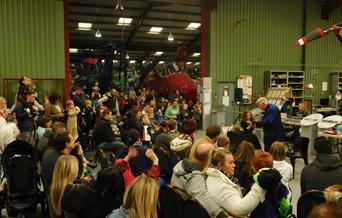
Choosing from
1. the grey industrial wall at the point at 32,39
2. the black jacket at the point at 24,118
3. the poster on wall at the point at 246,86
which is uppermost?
the grey industrial wall at the point at 32,39

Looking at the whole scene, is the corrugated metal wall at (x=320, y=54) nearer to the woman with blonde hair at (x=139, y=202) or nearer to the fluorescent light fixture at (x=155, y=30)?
the fluorescent light fixture at (x=155, y=30)

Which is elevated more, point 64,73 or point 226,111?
point 64,73

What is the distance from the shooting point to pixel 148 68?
659 inches

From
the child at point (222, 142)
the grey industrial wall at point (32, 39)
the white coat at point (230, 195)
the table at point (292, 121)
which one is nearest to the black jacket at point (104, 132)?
the child at point (222, 142)

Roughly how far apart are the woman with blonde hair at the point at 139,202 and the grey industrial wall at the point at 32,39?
834 centimetres

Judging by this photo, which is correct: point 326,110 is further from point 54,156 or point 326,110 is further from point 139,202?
point 139,202

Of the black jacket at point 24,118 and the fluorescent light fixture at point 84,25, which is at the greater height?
the fluorescent light fixture at point 84,25

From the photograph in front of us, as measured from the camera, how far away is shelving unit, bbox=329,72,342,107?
46.2 ft

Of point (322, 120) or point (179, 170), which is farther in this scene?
point (322, 120)

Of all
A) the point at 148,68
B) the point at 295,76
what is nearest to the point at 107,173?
the point at 295,76

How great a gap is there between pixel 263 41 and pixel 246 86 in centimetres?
194

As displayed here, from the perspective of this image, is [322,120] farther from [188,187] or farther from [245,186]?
[188,187]

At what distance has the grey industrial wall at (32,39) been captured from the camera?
30.5ft

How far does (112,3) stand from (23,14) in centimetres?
364
